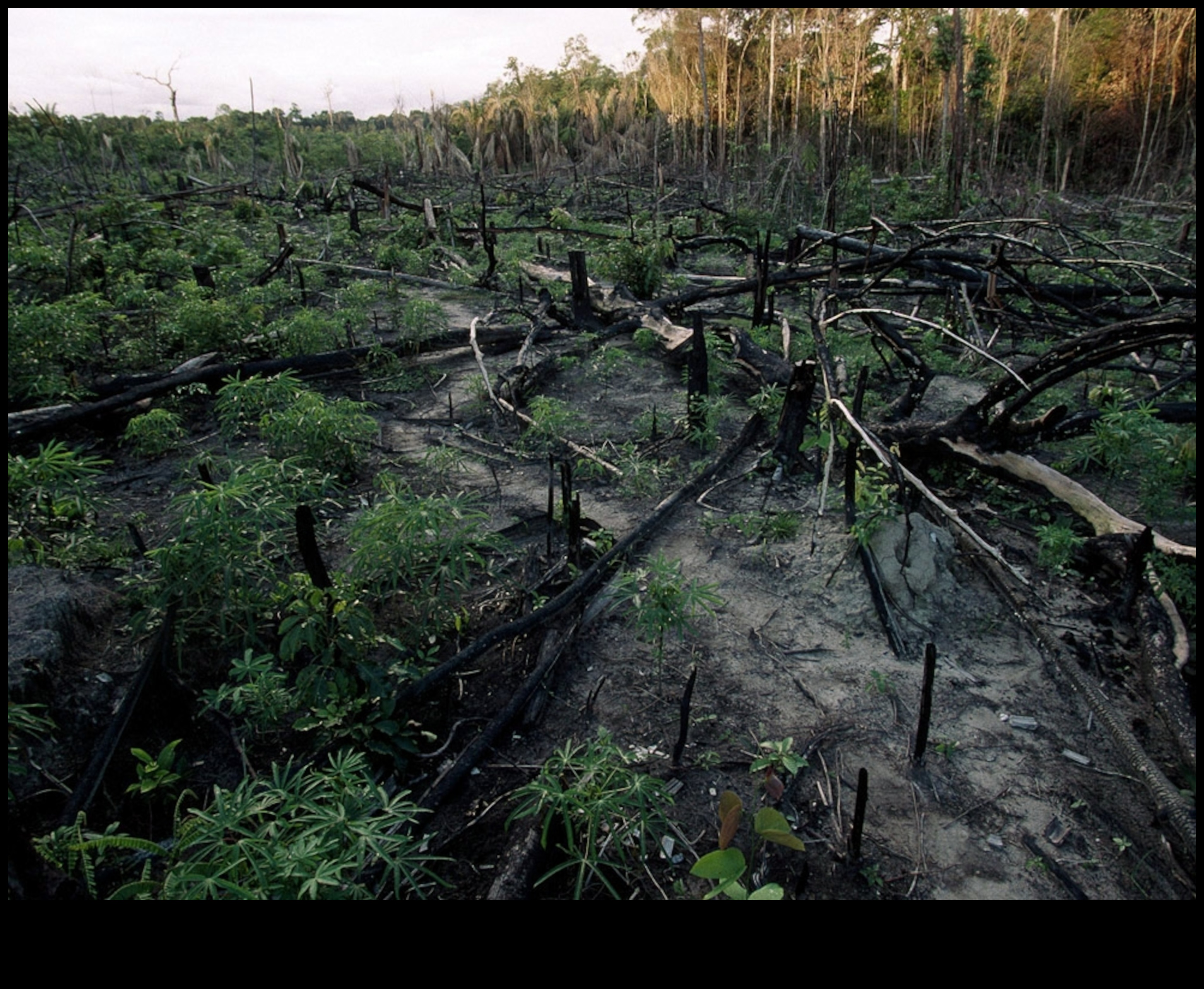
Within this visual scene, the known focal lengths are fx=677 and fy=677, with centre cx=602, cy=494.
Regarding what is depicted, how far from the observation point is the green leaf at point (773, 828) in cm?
189

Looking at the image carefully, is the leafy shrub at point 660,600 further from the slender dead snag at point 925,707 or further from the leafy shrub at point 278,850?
the leafy shrub at point 278,850

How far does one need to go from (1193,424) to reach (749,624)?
3.23 meters

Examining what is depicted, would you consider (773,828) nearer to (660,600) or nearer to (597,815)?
(597,815)

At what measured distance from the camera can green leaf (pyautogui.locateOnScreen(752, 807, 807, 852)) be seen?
189cm

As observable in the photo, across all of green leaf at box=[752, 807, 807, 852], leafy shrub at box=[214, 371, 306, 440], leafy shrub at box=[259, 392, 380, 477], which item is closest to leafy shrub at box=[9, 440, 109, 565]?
leafy shrub at box=[214, 371, 306, 440]

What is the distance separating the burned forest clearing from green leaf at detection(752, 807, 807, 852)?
1 centimetres

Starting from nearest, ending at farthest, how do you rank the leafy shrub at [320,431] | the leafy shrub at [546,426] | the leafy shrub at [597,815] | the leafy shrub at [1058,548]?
the leafy shrub at [597,815], the leafy shrub at [1058,548], the leafy shrub at [320,431], the leafy shrub at [546,426]

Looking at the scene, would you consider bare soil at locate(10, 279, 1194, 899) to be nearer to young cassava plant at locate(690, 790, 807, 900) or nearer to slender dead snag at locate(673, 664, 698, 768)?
slender dead snag at locate(673, 664, 698, 768)

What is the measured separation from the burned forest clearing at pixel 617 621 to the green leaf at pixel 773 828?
0.04 ft

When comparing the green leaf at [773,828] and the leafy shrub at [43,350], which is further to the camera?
the leafy shrub at [43,350]

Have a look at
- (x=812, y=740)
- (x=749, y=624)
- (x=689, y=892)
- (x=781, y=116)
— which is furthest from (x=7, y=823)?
(x=781, y=116)

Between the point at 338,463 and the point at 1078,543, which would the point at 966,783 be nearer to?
the point at 1078,543

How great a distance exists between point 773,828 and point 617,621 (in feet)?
5.19

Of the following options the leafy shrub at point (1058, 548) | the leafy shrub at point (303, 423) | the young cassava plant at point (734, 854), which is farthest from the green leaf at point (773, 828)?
the leafy shrub at point (303, 423)
